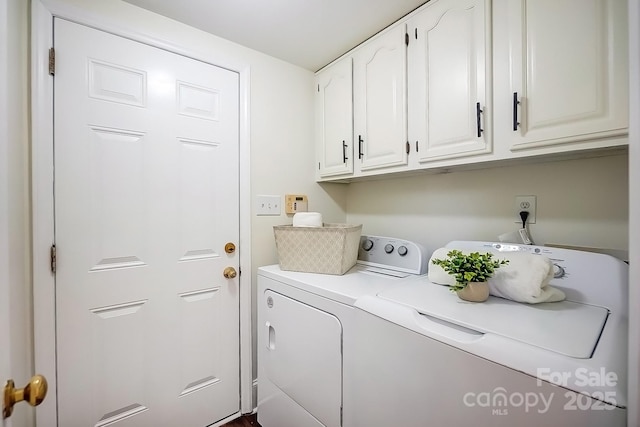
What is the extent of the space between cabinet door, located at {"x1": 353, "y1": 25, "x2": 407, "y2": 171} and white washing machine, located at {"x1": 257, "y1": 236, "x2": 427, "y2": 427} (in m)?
0.51

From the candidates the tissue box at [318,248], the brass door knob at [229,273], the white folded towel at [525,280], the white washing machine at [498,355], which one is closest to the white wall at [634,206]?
the white washing machine at [498,355]

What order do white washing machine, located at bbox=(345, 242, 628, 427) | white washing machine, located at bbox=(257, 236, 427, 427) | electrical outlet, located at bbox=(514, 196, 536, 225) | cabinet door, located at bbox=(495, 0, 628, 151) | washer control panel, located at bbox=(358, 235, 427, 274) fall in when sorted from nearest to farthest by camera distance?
white washing machine, located at bbox=(345, 242, 628, 427) → cabinet door, located at bbox=(495, 0, 628, 151) → white washing machine, located at bbox=(257, 236, 427, 427) → electrical outlet, located at bbox=(514, 196, 536, 225) → washer control panel, located at bbox=(358, 235, 427, 274)

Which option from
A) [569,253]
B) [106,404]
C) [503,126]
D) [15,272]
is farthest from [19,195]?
[569,253]

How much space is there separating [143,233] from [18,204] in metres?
0.44

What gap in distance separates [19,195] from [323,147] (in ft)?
5.02

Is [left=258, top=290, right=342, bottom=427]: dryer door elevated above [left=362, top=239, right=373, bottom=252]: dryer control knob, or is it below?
below

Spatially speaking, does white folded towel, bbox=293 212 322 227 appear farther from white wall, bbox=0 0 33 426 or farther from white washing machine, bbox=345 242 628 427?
white wall, bbox=0 0 33 426

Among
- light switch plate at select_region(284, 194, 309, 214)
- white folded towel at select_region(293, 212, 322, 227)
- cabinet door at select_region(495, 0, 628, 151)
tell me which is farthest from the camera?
light switch plate at select_region(284, 194, 309, 214)

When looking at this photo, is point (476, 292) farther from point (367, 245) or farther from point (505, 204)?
point (367, 245)

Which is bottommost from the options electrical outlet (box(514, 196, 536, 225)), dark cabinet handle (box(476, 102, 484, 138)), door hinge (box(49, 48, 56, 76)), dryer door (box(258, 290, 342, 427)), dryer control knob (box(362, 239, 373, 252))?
dryer door (box(258, 290, 342, 427))

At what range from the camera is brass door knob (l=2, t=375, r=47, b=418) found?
0.52m

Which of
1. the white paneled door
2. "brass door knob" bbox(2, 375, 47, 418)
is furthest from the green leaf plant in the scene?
the white paneled door

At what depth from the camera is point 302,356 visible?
4.19 feet

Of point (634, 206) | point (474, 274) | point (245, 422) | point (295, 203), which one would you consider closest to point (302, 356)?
point (245, 422)
